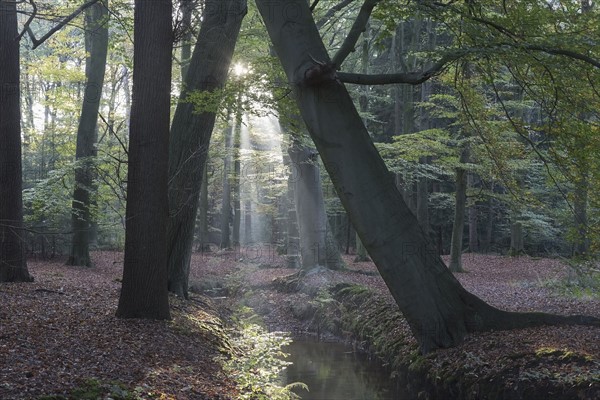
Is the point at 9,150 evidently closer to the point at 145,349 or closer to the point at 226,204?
the point at 145,349

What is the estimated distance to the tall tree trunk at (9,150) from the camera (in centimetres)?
1084

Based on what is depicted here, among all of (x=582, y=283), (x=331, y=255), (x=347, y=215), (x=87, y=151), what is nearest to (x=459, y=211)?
(x=331, y=255)

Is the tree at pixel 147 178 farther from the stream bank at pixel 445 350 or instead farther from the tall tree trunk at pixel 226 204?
the tall tree trunk at pixel 226 204

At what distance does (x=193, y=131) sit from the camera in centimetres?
1061

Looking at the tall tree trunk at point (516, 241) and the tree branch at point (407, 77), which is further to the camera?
the tall tree trunk at point (516, 241)

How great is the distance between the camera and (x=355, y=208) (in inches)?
307

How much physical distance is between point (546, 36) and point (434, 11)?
5.14 feet

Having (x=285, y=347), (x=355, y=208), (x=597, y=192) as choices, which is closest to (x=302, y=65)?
(x=355, y=208)

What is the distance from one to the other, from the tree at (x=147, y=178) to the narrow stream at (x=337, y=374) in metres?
3.17

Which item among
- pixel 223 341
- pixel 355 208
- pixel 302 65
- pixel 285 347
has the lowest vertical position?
pixel 285 347

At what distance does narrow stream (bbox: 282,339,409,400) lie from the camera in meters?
9.44

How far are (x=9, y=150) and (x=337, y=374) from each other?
754cm

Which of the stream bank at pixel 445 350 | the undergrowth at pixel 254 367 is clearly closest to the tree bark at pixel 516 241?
the stream bank at pixel 445 350

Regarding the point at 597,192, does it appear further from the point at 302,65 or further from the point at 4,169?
the point at 4,169
